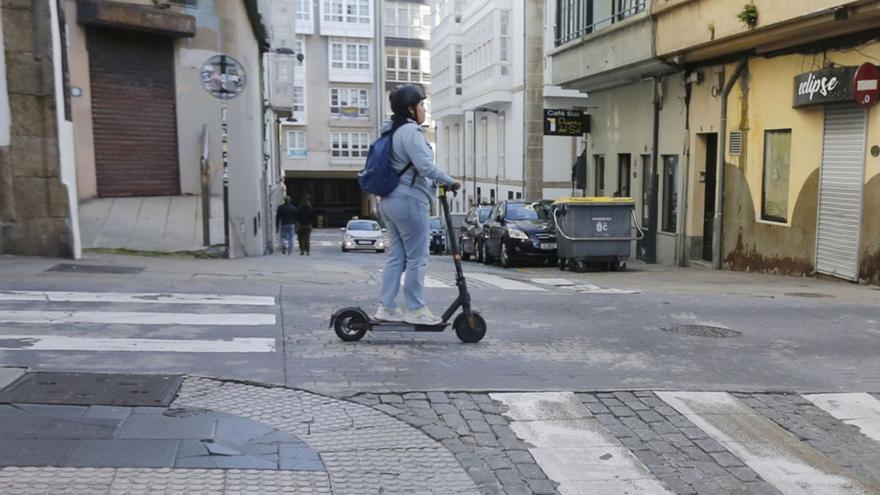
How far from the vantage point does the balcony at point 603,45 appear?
727 inches

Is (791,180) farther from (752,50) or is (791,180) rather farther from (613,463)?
(613,463)

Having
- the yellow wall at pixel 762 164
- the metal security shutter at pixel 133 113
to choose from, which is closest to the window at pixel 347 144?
the yellow wall at pixel 762 164

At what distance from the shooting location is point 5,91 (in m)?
9.97

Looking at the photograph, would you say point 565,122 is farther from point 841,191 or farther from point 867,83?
point 867,83

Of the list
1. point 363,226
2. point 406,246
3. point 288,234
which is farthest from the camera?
point 363,226

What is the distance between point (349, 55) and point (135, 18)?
46.9 metres

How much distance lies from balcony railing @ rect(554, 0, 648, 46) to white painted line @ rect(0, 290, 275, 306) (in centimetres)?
1324

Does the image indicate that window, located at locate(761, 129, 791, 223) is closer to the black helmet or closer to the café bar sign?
the café bar sign

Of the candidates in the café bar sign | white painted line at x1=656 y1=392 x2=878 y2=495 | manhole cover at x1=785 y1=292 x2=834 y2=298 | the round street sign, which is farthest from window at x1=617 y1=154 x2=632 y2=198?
white painted line at x1=656 y1=392 x2=878 y2=495

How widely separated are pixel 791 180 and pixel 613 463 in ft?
38.0

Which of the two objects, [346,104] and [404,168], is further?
[346,104]

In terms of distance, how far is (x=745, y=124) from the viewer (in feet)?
52.1

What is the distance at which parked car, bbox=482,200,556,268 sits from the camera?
1844 cm

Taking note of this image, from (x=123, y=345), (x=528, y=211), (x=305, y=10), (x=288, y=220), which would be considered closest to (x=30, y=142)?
(x=123, y=345)
